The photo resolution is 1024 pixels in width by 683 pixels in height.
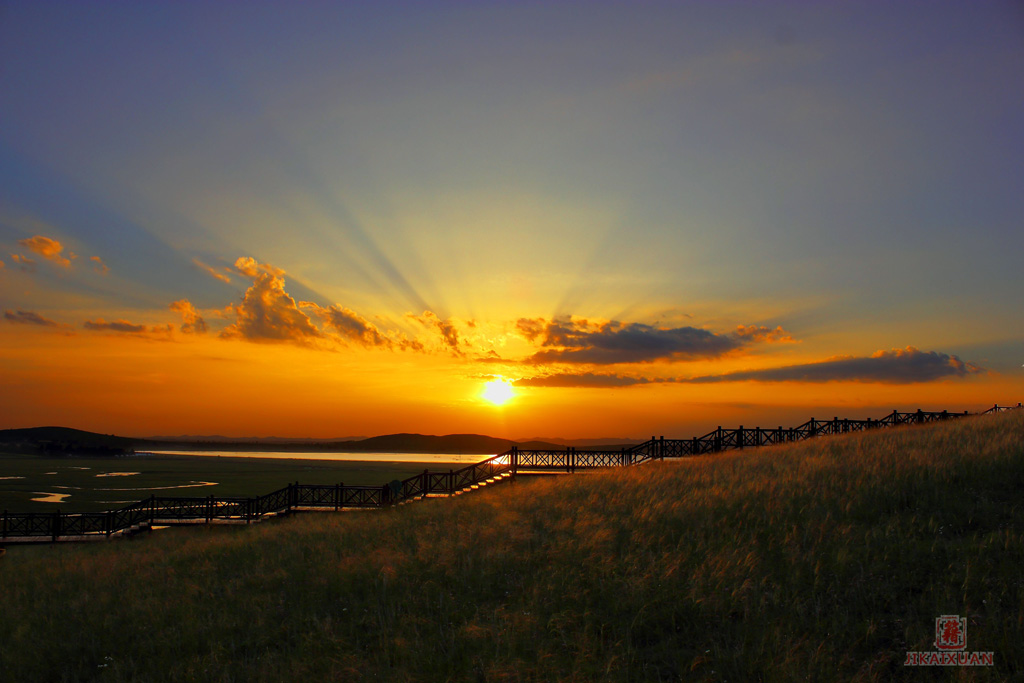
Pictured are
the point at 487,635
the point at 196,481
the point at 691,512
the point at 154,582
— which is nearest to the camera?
the point at 487,635

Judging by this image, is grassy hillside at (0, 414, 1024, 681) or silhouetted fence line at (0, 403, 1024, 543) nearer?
grassy hillside at (0, 414, 1024, 681)

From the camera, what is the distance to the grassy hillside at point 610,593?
875cm

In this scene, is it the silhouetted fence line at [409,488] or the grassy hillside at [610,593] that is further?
the silhouetted fence line at [409,488]

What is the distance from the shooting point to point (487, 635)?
960cm

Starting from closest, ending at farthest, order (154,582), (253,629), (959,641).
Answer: (959,641) → (253,629) → (154,582)

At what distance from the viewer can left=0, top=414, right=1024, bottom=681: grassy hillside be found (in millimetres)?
8750

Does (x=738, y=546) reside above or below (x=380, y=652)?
above

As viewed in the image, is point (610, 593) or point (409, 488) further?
point (409, 488)

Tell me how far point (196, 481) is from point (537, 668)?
2861 inches

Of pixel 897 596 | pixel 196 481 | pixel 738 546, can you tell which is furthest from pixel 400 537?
pixel 196 481

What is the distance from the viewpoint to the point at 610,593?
411 inches

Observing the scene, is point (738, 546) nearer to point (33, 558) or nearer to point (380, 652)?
point (380, 652)

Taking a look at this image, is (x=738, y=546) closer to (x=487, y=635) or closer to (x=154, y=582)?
(x=487, y=635)

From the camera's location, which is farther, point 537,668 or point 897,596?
point 897,596
